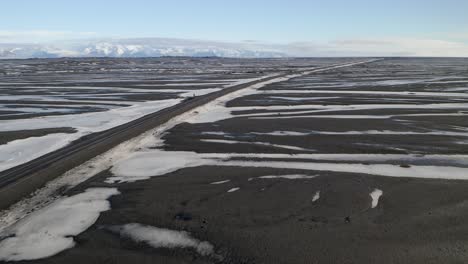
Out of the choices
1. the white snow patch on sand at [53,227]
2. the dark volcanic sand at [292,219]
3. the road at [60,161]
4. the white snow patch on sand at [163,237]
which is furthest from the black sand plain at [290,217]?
the road at [60,161]

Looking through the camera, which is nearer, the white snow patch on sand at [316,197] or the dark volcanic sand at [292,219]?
the dark volcanic sand at [292,219]

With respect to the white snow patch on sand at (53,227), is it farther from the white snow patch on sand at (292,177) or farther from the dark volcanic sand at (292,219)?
the white snow patch on sand at (292,177)

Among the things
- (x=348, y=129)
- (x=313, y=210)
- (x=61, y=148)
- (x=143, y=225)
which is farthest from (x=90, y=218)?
(x=348, y=129)

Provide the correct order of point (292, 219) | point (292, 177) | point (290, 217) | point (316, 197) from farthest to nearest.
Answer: point (292, 177), point (316, 197), point (290, 217), point (292, 219)

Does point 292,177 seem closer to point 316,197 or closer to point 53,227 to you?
point 316,197

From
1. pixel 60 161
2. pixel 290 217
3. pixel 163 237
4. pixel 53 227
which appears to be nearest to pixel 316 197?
pixel 290 217

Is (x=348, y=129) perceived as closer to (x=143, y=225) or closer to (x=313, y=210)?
(x=313, y=210)
